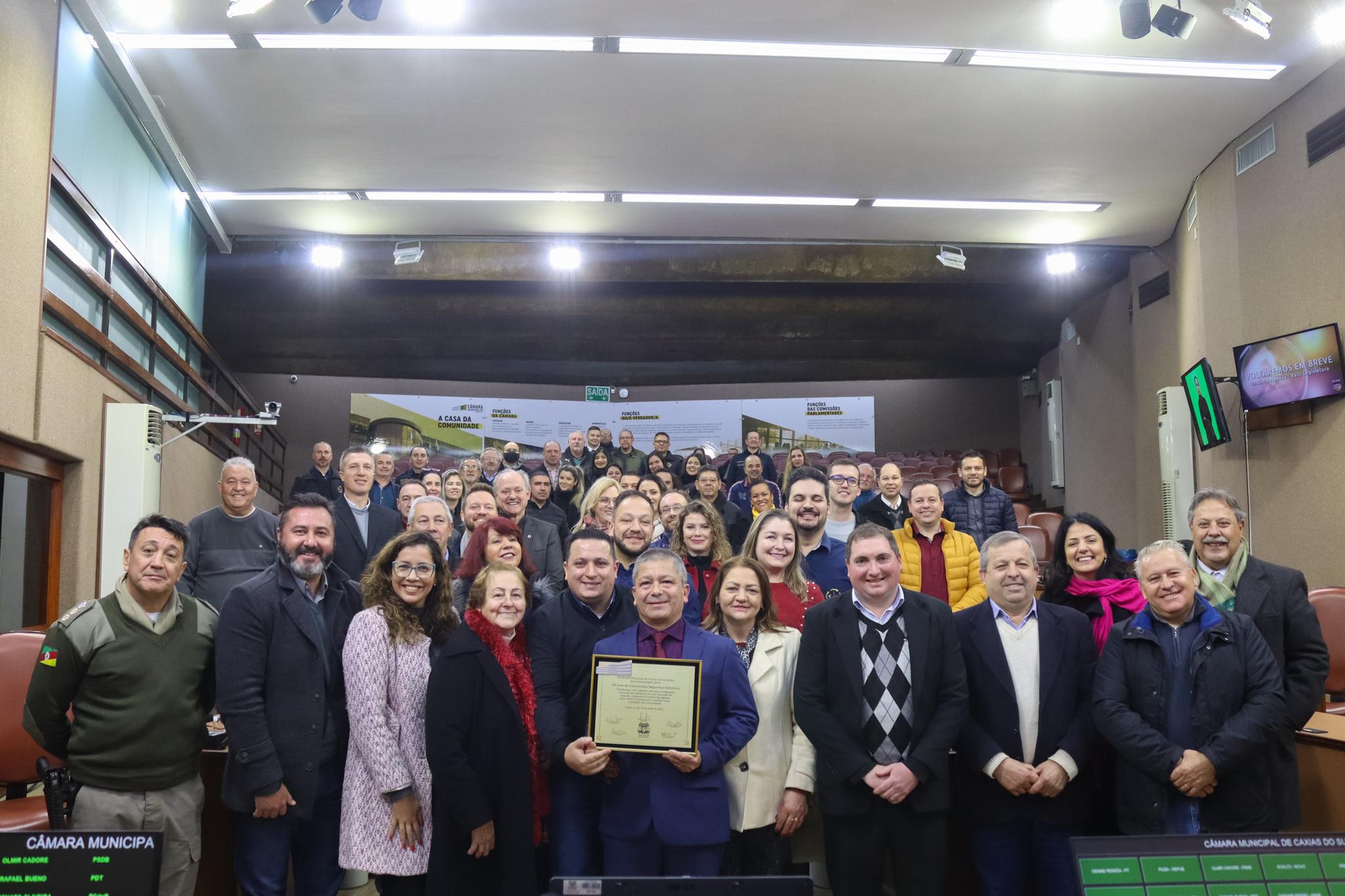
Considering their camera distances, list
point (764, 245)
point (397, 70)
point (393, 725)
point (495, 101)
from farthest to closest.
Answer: point (764, 245) < point (495, 101) < point (397, 70) < point (393, 725)

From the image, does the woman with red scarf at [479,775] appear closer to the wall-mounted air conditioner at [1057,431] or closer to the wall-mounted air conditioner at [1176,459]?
the wall-mounted air conditioner at [1176,459]

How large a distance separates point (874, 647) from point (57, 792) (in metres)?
2.33

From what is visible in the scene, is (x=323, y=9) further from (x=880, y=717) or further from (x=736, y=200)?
(x=880, y=717)

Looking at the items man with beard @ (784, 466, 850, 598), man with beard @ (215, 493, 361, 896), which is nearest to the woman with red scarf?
man with beard @ (215, 493, 361, 896)

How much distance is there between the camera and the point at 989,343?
465 inches

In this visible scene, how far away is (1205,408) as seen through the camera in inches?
281

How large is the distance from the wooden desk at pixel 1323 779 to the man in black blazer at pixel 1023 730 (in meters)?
0.86

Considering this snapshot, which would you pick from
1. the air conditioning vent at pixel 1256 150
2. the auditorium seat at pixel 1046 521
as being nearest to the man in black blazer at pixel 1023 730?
the auditorium seat at pixel 1046 521

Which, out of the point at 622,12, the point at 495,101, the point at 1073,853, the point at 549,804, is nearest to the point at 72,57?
the point at 495,101

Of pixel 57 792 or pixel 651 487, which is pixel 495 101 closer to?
pixel 651 487

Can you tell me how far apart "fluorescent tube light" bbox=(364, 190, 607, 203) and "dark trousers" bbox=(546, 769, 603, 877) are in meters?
5.74

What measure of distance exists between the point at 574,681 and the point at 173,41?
4.63 m

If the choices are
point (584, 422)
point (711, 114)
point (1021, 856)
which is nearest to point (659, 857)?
point (1021, 856)

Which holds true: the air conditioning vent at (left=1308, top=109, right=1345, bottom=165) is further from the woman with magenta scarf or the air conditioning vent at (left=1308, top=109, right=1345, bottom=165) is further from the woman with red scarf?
the woman with red scarf
